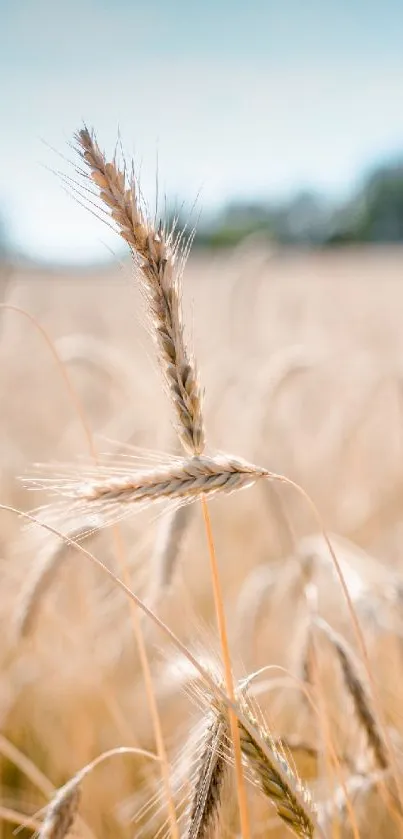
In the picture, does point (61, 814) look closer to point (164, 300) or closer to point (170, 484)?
point (170, 484)

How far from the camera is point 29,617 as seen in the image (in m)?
1.26

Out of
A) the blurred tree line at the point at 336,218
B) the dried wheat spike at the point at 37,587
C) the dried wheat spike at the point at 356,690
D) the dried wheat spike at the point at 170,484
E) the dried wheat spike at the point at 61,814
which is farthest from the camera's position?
the blurred tree line at the point at 336,218

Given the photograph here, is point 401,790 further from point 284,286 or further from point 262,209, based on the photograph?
point 262,209

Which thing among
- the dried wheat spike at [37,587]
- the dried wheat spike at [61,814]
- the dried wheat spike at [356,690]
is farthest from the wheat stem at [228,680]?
the dried wheat spike at [37,587]

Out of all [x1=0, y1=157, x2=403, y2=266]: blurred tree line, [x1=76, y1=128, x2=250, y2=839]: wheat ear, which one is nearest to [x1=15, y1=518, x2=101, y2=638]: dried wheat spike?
[x1=76, y1=128, x2=250, y2=839]: wheat ear

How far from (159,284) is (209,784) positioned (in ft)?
1.53

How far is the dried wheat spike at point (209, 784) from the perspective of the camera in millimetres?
748

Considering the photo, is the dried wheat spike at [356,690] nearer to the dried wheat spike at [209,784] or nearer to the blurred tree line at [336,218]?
the dried wheat spike at [209,784]

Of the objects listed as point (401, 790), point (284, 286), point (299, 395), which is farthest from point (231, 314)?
point (284, 286)

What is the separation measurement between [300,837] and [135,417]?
6.18ft

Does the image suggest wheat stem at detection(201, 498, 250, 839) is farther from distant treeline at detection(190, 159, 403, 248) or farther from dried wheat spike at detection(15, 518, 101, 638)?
distant treeline at detection(190, 159, 403, 248)

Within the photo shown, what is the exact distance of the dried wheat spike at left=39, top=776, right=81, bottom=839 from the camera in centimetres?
79

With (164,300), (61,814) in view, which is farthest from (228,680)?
(164,300)

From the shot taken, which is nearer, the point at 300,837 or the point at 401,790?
the point at 300,837
